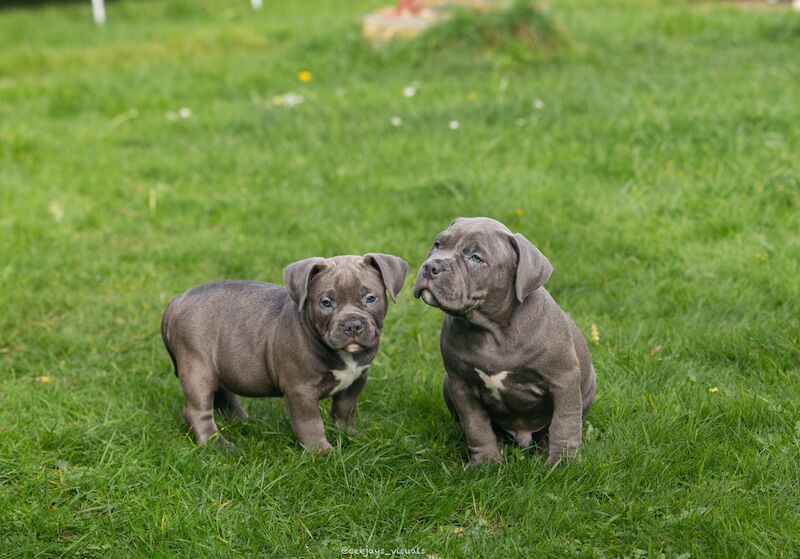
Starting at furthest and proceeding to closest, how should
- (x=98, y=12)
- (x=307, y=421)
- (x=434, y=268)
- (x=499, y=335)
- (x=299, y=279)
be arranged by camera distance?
(x=98, y=12) < (x=307, y=421) < (x=299, y=279) < (x=499, y=335) < (x=434, y=268)

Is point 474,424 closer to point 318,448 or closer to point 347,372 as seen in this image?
point 347,372

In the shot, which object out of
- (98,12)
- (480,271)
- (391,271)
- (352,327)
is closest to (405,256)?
(391,271)

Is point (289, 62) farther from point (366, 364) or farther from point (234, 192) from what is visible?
point (366, 364)

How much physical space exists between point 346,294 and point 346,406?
66 centimetres

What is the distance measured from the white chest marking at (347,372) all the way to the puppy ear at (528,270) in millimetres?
884

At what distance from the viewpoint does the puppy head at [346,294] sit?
4.34 meters

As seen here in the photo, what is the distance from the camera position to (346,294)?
4461mm

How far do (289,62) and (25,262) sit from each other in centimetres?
560

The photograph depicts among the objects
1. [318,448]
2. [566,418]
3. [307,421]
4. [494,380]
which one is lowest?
[318,448]

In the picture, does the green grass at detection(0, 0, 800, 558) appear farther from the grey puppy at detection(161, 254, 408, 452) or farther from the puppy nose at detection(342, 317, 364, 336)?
the puppy nose at detection(342, 317, 364, 336)

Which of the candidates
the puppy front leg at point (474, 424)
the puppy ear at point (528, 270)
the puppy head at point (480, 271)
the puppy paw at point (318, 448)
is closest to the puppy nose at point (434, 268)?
the puppy head at point (480, 271)

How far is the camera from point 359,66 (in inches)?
466

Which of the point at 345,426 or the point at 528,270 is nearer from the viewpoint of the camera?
the point at 528,270

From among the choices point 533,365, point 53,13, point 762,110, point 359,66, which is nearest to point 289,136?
point 359,66
